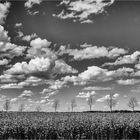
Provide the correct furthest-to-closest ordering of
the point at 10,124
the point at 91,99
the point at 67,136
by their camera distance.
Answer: the point at 91,99 → the point at 10,124 → the point at 67,136

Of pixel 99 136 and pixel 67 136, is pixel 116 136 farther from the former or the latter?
pixel 67 136

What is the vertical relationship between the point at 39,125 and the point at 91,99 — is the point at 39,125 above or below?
below

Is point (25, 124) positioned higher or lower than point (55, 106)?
lower

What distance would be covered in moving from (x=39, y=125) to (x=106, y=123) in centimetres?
738

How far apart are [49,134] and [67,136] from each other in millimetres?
1988

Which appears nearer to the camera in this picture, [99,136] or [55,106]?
[99,136]

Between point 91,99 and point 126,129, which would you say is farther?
point 91,99

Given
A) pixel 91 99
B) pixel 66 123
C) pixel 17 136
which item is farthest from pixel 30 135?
pixel 91 99

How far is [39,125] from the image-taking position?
32.6 m

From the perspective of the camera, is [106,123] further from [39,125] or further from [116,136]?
[39,125]

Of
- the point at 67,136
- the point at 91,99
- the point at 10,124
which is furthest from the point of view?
the point at 91,99

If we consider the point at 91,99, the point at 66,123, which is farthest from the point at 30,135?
the point at 91,99

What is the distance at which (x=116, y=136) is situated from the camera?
32.8 metres

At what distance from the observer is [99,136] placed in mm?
32656
